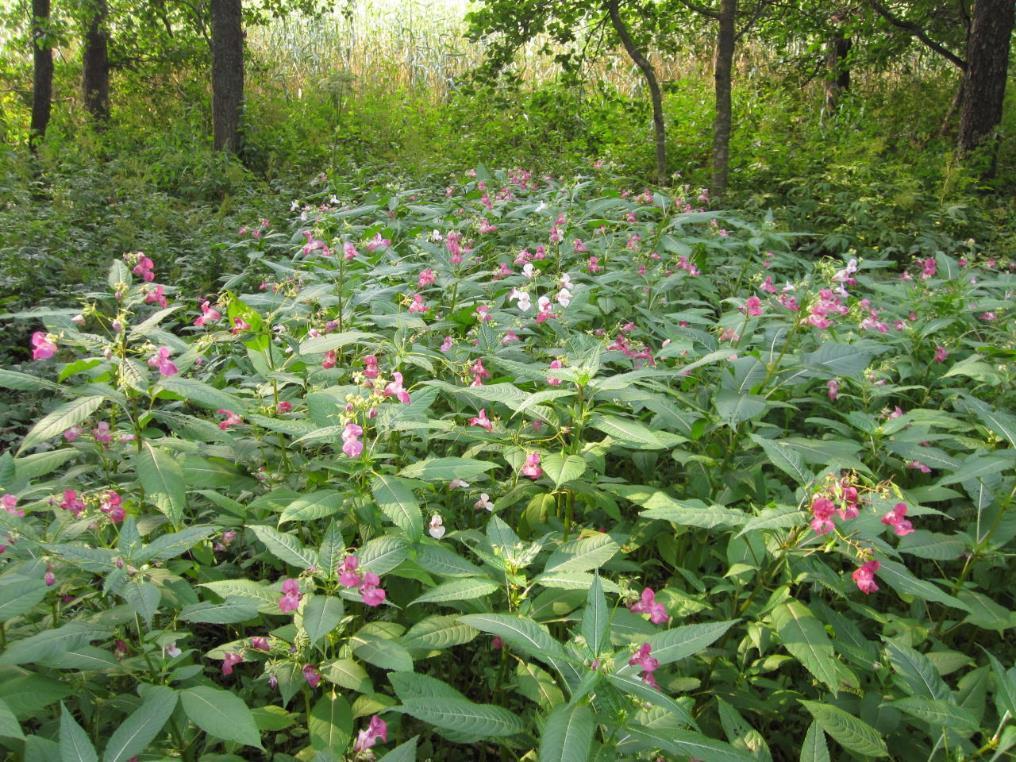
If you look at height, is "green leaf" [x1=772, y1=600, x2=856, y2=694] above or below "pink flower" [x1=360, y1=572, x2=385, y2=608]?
below

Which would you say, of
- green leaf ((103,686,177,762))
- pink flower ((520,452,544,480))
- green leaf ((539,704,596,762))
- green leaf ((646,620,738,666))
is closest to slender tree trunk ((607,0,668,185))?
pink flower ((520,452,544,480))

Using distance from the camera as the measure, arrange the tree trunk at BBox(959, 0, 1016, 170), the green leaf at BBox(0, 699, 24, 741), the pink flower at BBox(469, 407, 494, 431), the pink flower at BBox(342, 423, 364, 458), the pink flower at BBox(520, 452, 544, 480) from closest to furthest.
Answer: the green leaf at BBox(0, 699, 24, 741) < the pink flower at BBox(342, 423, 364, 458) < the pink flower at BBox(520, 452, 544, 480) < the pink flower at BBox(469, 407, 494, 431) < the tree trunk at BBox(959, 0, 1016, 170)

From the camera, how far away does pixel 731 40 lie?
690 centimetres

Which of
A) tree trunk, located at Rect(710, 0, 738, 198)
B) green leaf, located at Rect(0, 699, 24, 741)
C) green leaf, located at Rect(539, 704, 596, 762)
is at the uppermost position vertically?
tree trunk, located at Rect(710, 0, 738, 198)

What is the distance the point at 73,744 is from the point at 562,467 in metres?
1.11

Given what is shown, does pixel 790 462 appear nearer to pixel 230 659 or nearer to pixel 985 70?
pixel 230 659

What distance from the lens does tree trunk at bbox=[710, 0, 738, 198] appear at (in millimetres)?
6789

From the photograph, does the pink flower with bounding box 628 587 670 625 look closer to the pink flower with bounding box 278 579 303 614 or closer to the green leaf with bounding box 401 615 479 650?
the green leaf with bounding box 401 615 479 650

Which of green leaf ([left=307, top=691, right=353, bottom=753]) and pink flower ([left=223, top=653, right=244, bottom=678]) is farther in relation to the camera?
pink flower ([left=223, top=653, right=244, bottom=678])

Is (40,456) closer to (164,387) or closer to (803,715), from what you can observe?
(164,387)

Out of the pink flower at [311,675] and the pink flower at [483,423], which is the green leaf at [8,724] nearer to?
the pink flower at [311,675]

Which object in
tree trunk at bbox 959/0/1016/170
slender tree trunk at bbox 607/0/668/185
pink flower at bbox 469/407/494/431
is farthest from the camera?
slender tree trunk at bbox 607/0/668/185

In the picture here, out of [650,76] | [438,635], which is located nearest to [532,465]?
[438,635]

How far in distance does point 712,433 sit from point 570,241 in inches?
83.9
